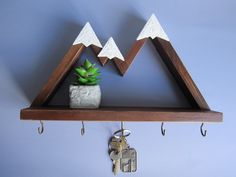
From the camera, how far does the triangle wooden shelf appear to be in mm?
641

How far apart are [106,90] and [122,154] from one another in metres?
0.23

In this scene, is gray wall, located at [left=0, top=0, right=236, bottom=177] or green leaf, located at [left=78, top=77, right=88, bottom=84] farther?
gray wall, located at [left=0, top=0, right=236, bottom=177]

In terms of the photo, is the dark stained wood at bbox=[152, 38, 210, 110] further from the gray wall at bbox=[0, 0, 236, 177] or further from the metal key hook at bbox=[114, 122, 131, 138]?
the metal key hook at bbox=[114, 122, 131, 138]

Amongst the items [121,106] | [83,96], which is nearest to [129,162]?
[121,106]

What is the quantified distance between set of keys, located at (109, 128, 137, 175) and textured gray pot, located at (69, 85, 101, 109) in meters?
0.18

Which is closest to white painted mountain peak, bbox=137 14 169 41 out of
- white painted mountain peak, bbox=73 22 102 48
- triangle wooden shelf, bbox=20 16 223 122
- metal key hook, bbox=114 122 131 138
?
triangle wooden shelf, bbox=20 16 223 122

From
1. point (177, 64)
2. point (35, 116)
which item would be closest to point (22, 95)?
point (35, 116)

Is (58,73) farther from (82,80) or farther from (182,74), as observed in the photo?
(182,74)

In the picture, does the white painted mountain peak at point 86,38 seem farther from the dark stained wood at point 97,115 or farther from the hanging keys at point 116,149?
the hanging keys at point 116,149

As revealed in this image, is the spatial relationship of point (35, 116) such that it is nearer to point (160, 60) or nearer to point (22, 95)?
point (22, 95)

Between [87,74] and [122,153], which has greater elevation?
[87,74]

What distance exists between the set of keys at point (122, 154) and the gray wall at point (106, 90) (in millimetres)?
23

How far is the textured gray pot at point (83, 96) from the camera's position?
0.68 meters

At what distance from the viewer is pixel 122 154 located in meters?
0.79
